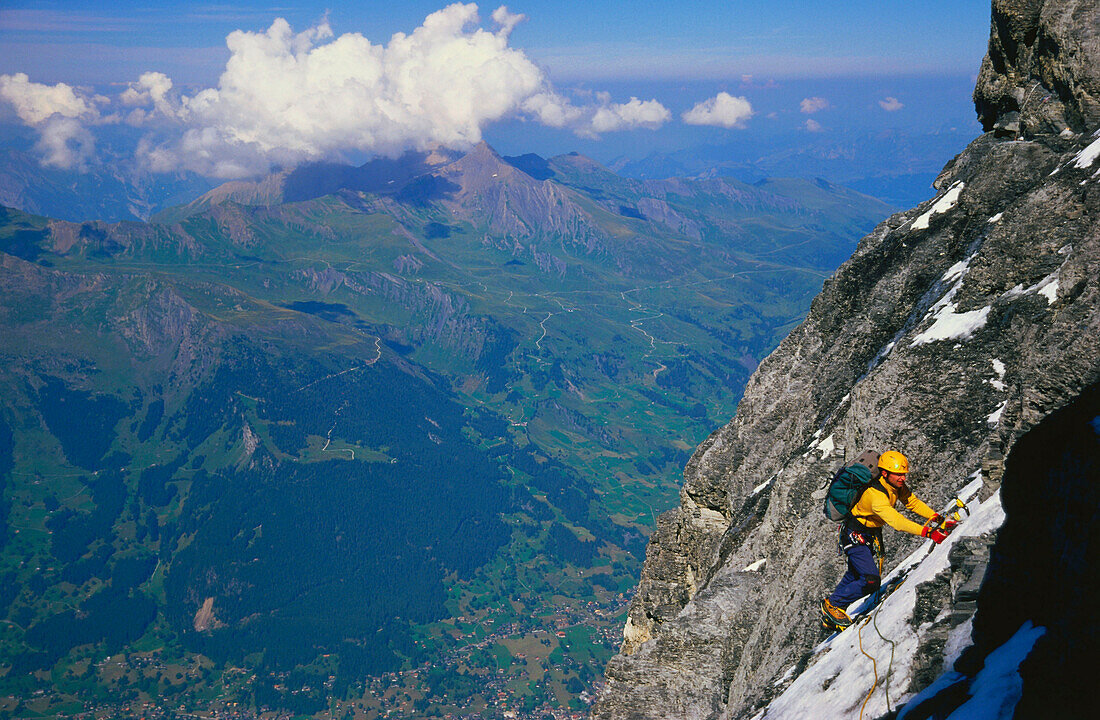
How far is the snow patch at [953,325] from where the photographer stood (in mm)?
23609

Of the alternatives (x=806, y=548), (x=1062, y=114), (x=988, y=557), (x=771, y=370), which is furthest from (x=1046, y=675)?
(x=771, y=370)

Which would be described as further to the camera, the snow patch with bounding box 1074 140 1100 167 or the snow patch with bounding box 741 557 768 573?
the snow patch with bounding box 741 557 768 573

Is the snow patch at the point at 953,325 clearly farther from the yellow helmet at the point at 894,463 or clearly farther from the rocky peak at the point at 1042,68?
the rocky peak at the point at 1042,68

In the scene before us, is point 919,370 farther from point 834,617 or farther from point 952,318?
point 834,617

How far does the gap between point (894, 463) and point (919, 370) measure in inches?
382

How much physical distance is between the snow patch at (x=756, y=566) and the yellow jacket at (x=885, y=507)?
40.3ft

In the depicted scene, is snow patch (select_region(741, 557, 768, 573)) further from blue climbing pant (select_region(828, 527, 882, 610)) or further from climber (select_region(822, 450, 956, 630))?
blue climbing pant (select_region(828, 527, 882, 610))

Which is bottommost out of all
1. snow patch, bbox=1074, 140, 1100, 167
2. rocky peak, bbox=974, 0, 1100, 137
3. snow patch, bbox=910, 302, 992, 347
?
snow patch, bbox=910, 302, 992, 347

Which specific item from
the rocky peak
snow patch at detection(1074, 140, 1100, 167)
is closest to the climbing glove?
snow patch at detection(1074, 140, 1100, 167)

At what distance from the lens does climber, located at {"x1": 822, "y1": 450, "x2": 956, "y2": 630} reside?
15.8m

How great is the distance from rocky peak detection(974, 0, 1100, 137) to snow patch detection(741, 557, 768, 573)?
851 inches

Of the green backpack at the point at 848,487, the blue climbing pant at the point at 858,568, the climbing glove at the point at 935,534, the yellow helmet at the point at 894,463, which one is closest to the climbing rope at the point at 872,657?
the blue climbing pant at the point at 858,568

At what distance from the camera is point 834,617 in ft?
59.9

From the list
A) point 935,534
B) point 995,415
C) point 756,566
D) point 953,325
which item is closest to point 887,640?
point 935,534
